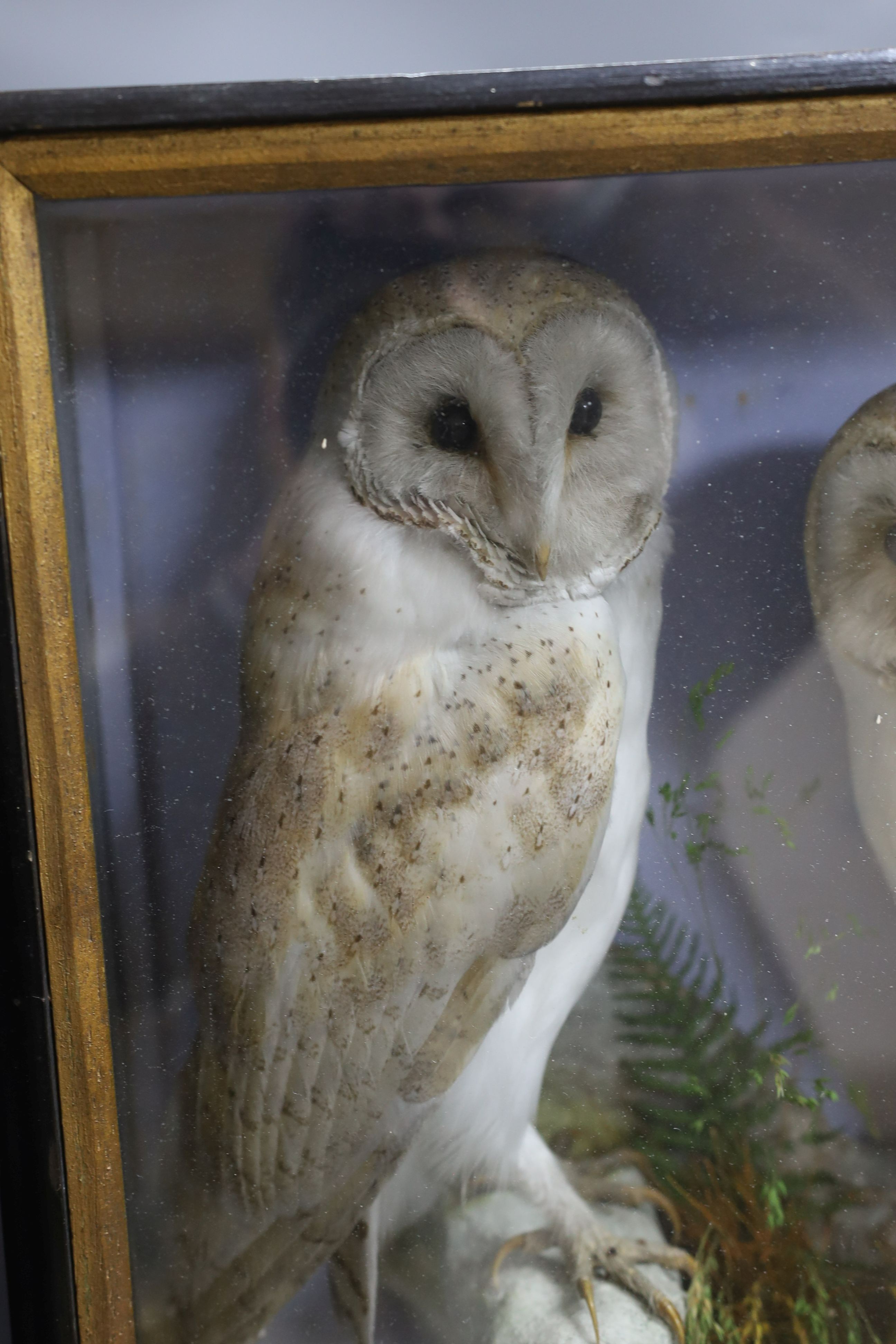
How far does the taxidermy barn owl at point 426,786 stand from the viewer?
65 cm

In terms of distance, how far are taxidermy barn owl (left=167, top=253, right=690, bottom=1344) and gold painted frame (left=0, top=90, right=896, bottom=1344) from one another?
7 centimetres

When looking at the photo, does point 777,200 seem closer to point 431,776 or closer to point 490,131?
point 490,131

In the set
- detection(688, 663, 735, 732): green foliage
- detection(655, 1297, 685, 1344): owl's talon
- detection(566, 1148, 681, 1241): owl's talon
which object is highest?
detection(688, 663, 735, 732): green foliage

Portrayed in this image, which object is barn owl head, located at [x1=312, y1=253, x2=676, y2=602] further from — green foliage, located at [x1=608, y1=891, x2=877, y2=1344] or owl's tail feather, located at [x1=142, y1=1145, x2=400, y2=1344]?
owl's tail feather, located at [x1=142, y1=1145, x2=400, y2=1344]

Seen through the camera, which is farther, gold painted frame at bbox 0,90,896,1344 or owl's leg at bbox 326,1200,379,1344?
owl's leg at bbox 326,1200,379,1344

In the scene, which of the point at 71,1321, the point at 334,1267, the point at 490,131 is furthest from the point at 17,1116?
the point at 490,131

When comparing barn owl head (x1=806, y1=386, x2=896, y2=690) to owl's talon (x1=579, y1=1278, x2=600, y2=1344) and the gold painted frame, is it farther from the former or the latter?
owl's talon (x1=579, y1=1278, x2=600, y2=1344)

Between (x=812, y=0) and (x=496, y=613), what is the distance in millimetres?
614

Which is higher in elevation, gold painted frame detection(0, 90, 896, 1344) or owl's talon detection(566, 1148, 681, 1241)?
gold painted frame detection(0, 90, 896, 1344)

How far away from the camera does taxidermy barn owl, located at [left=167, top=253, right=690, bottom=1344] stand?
0.65 meters

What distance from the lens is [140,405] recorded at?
68 cm

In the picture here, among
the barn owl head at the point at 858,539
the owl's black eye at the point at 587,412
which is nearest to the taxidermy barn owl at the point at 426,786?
the owl's black eye at the point at 587,412

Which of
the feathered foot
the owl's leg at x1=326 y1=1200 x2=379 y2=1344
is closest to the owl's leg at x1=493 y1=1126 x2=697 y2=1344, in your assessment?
the feathered foot

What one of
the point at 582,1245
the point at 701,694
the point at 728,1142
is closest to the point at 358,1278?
the point at 582,1245
